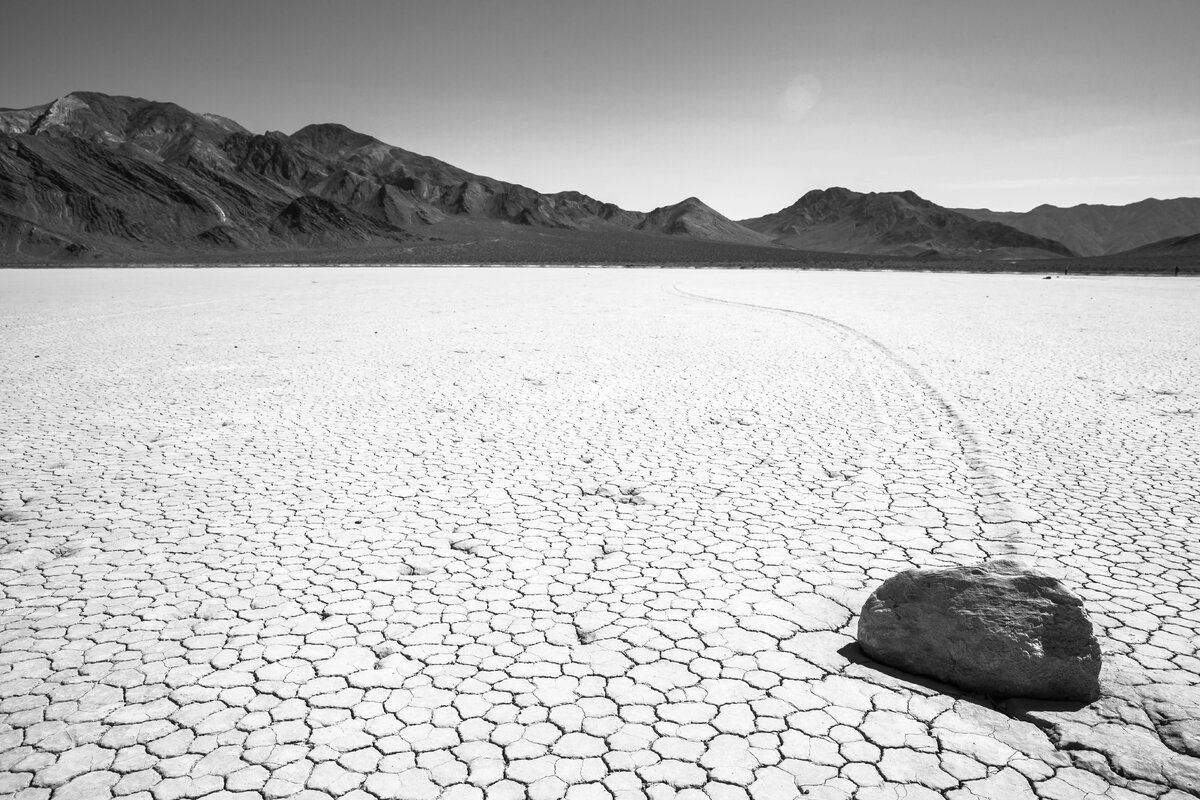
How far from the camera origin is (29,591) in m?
4.24

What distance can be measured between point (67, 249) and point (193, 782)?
125170 mm

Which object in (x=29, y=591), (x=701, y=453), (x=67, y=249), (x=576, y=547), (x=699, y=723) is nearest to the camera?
(x=699, y=723)

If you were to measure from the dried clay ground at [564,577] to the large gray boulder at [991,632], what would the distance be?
131 mm

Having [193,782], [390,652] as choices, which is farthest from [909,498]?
[193,782]

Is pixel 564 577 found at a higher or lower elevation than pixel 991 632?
lower

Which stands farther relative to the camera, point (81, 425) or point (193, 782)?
point (81, 425)

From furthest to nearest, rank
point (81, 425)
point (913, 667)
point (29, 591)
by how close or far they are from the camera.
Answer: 1. point (81, 425)
2. point (29, 591)
3. point (913, 667)

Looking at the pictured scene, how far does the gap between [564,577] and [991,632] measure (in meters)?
2.29

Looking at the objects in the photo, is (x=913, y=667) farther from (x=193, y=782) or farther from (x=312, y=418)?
(x=312, y=418)

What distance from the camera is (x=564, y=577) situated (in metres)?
4.42

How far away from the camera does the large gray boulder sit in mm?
3127

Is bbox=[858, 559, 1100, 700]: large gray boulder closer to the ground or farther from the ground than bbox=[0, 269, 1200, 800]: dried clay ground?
farther from the ground

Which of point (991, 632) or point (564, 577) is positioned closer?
point (991, 632)

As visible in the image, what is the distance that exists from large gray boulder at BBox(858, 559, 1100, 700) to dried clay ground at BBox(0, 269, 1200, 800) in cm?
13
